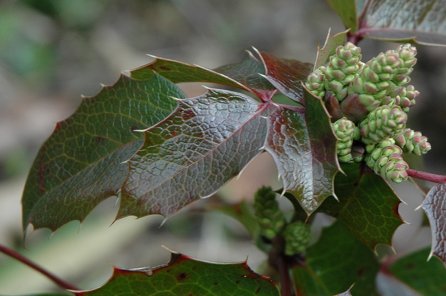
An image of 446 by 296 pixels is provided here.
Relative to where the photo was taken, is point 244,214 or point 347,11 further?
point 244,214

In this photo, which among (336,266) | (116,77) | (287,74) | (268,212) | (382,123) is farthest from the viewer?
(116,77)

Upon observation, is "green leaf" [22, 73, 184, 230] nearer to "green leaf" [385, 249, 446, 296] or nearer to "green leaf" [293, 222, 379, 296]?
"green leaf" [293, 222, 379, 296]

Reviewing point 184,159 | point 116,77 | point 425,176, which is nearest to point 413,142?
point 425,176

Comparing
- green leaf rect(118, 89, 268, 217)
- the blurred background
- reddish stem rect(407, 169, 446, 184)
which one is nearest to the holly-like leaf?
reddish stem rect(407, 169, 446, 184)

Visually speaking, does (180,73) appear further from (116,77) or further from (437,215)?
(116,77)

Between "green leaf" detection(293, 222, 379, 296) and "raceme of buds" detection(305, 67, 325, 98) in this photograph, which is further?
"green leaf" detection(293, 222, 379, 296)

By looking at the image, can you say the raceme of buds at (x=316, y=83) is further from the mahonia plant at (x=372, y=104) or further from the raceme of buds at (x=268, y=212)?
the raceme of buds at (x=268, y=212)
